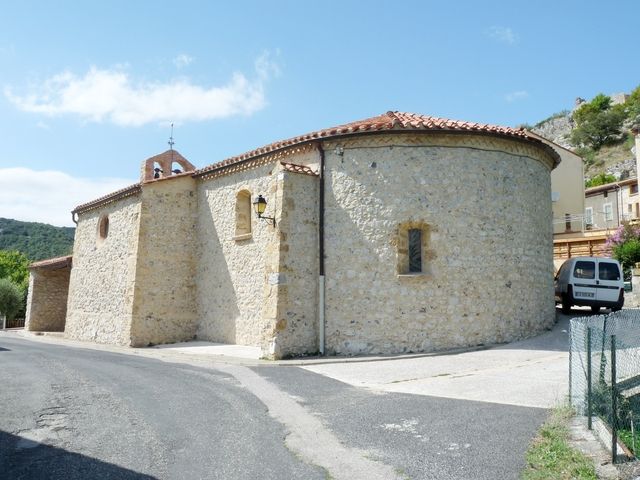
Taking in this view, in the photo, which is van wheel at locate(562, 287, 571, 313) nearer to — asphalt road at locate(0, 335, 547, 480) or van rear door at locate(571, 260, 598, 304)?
van rear door at locate(571, 260, 598, 304)

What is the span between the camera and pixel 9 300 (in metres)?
33.9

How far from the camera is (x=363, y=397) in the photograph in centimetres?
747

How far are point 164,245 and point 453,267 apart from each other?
30.1 ft

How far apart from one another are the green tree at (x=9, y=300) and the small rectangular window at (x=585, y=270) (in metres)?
34.4

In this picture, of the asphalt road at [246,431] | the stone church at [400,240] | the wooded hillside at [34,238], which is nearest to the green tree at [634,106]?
the stone church at [400,240]

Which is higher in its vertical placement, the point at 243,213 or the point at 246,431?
the point at 243,213

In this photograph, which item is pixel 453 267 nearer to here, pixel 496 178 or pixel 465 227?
pixel 465 227

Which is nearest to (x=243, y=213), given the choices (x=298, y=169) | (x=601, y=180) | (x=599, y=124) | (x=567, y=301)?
(x=298, y=169)

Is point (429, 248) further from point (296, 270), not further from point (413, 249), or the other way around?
point (296, 270)

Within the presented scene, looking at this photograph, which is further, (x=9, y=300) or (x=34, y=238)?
(x=34, y=238)

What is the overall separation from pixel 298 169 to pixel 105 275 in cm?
967

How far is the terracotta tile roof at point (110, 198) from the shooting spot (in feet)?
54.6

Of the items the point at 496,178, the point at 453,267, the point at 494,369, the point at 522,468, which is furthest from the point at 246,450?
the point at 496,178

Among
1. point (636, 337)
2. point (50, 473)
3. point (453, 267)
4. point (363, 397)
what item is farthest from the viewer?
point (453, 267)
